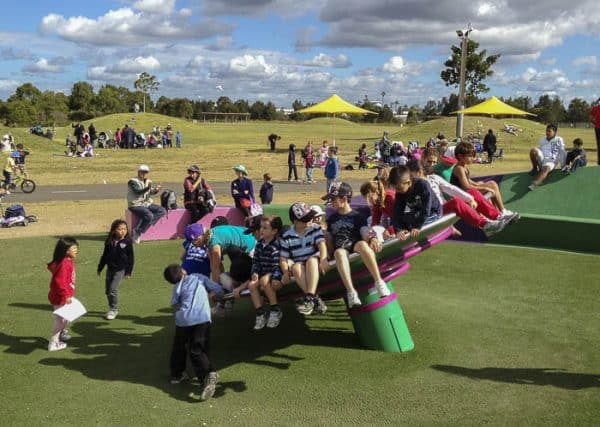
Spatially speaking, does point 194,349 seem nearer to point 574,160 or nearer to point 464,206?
point 464,206

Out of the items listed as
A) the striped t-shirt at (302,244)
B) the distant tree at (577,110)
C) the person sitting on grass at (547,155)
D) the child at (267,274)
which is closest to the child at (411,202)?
the striped t-shirt at (302,244)

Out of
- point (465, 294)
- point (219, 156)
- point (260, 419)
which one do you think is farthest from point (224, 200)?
point (219, 156)

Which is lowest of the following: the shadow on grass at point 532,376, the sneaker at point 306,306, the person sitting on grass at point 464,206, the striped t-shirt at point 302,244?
the shadow on grass at point 532,376

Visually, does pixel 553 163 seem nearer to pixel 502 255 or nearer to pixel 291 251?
pixel 502 255

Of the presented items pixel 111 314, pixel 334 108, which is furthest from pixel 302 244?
pixel 334 108

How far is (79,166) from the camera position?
34594 mm

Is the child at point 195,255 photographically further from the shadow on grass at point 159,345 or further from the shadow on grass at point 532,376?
the shadow on grass at point 532,376

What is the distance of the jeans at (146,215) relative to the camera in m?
13.5

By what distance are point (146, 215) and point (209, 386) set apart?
26.2 feet

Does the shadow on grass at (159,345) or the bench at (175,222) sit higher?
the bench at (175,222)

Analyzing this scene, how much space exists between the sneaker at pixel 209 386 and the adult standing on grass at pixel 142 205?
7905 mm

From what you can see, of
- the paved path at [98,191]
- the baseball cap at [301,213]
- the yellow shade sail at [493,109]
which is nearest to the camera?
the baseball cap at [301,213]

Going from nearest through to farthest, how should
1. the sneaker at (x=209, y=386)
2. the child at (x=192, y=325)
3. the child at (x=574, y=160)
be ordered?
the sneaker at (x=209, y=386) → the child at (x=192, y=325) → the child at (x=574, y=160)

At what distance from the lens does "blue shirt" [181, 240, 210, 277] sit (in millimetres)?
7695
